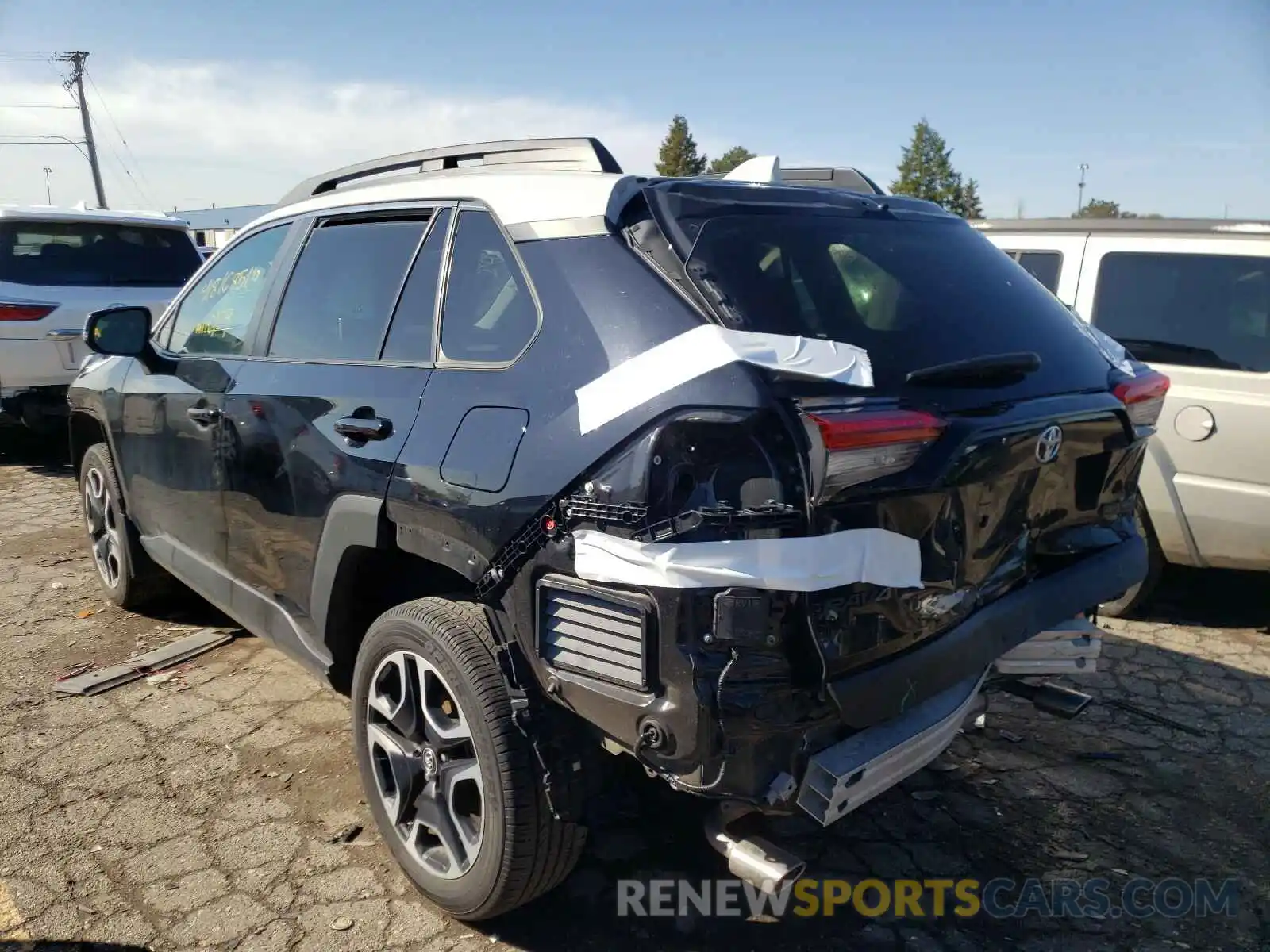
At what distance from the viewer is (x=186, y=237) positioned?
855 centimetres

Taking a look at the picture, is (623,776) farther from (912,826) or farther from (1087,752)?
(1087,752)

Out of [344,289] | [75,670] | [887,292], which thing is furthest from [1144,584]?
[75,670]

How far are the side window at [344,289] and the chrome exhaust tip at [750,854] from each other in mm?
1628

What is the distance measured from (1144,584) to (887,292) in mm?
3100

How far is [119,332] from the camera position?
385 cm

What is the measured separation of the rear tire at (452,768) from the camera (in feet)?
7.55

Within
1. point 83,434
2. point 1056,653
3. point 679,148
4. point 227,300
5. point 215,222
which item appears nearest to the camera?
point 1056,653

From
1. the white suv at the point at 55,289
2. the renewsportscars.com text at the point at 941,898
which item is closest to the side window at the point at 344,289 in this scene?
the renewsportscars.com text at the point at 941,898

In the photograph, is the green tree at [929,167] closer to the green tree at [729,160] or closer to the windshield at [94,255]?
the green tree at [729,160]

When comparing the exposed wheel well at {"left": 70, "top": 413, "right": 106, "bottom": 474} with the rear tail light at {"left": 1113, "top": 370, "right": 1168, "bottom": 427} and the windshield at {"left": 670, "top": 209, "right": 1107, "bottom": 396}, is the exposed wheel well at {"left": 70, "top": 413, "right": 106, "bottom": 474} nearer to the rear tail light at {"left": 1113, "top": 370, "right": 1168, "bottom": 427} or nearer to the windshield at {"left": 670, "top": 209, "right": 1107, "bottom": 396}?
the windshield at {"left": 670, "top": 209, "right": 1107, "bottom": 396}

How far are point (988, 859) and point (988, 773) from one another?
537 millimetres

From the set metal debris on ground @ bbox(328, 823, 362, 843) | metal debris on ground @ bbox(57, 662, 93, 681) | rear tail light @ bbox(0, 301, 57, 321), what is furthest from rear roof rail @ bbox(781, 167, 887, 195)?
rear tail light @ bbox(0, 301, 57, 321)

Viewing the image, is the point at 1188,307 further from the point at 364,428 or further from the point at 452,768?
the point at 452,768

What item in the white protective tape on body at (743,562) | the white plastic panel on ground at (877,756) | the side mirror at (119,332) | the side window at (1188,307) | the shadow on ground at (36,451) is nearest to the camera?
the white protective tape on body at (743,562)
